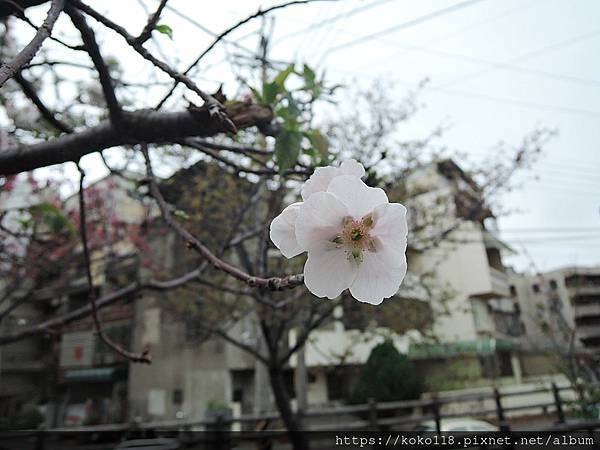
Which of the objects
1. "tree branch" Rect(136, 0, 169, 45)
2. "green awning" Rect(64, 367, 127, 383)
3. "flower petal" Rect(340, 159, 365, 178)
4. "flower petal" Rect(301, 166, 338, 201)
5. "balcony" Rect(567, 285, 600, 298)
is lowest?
"green awning" Rect(64, 367, 127, 383)

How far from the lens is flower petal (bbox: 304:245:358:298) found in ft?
2.69

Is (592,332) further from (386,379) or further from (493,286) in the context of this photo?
(386,379)

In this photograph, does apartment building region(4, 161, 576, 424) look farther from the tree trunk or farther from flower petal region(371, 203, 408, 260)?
flower petal region(371, 203, 408, 260)

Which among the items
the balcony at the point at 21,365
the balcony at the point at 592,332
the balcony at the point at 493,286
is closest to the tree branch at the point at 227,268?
the balcony at the point at 493,286

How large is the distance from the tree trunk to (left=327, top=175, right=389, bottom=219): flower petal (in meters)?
5.01

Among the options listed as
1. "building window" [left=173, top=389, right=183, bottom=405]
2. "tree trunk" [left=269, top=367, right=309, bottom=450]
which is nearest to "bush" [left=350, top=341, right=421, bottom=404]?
"tree trunk" [left=269, top=367, right=309, bottom=450]

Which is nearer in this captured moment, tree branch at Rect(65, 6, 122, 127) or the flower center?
the flower center

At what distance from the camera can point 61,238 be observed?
21.4 ft

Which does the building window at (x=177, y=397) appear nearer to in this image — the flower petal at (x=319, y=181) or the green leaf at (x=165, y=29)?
the green leaf at (x=165, y=29)

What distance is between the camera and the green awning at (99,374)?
1662cm

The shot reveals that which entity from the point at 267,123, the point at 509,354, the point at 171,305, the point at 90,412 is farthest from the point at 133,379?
the point at 509,354

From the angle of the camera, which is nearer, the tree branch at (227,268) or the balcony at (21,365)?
the tree branch at (227,268)

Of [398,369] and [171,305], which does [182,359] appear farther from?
[398,369]

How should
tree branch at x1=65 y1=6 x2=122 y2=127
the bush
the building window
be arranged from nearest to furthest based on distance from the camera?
tree branch at x1=65 y1=6 x2=122 y2=127 < the bush < the building window
